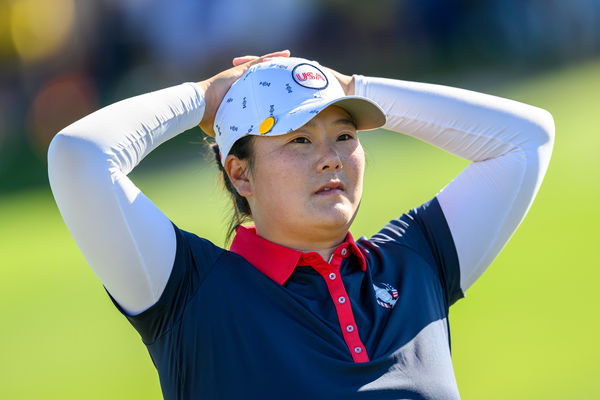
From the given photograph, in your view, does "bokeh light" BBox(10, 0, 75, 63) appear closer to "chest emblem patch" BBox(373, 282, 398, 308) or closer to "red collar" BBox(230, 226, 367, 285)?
"red collar" BBox(230, 226, 367, 285)

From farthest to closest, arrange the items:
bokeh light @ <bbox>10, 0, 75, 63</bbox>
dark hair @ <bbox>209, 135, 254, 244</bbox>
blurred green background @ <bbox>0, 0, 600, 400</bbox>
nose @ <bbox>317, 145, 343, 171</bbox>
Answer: bokeh light @ <bbox>10, 0, 75, 63</bbox> < blurred green background @ <bbox>0, 0, 600, 400</bbox> < dark hair @ <bbox>209, 135, 254, 244</bbox> < nose @ <bbox>317, 145, 343, 171</bbox>

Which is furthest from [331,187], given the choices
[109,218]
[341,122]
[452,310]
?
[452,310]

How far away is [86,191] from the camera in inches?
79.7

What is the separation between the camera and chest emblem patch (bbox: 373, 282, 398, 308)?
87.4 inches

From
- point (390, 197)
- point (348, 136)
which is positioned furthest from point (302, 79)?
point (390, 197)

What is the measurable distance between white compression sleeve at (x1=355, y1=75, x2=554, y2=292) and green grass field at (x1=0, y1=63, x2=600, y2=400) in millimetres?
547

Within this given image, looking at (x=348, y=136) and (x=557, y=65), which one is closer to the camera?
(x=348, y=136)

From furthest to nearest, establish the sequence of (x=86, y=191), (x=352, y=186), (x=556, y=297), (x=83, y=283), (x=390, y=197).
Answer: (x=390, y=197) → (x=83, y=283) → (x=556, y=297) → (x=352, y=186) → (x=86, y=191)

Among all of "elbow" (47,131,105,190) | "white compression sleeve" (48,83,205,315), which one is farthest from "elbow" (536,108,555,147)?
"elbow" (47,131,105,190)

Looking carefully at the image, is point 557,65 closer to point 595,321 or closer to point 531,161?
point 595,321

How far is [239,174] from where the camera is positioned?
91.9 inches

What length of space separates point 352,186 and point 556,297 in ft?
10.7

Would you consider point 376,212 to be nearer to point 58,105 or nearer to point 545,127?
point 545,127

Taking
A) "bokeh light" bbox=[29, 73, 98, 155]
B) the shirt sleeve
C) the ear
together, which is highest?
the ear
